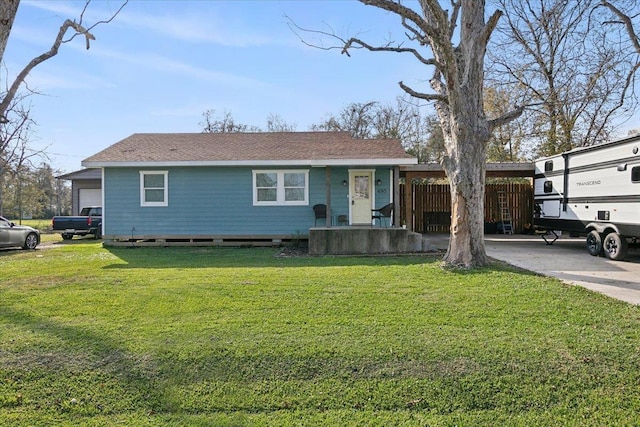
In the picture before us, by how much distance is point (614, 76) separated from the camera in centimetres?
1581

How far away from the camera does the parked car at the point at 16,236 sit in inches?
505

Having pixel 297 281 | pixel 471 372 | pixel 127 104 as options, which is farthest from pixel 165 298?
pixel 127 104

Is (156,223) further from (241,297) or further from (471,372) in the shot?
(471,372)

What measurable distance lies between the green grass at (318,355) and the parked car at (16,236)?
28.6 feet

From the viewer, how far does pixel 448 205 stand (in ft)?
58.6

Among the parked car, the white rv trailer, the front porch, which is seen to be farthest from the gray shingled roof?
the white rv trailer

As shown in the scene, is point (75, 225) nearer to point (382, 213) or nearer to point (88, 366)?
point (382, 213)

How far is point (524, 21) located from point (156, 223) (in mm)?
19002

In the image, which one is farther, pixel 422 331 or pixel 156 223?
pixel 156 223

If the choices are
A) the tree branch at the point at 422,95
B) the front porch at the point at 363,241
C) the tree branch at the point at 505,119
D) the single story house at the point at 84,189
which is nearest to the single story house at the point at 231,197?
the front porch at the point at 363,241

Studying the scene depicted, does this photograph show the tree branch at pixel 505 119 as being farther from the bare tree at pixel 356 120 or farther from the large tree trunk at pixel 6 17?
the bare tree at pixel 356 120

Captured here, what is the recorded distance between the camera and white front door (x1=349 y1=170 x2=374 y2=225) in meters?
12.9

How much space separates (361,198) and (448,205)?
6.59 meters

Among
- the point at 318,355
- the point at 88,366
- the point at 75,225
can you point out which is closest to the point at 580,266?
the point at 318,355
